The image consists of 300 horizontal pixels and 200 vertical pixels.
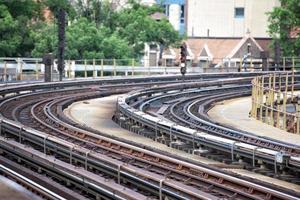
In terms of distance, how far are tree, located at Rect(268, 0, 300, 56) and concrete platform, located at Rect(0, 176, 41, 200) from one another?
54.9m

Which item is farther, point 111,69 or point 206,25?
point 206,25

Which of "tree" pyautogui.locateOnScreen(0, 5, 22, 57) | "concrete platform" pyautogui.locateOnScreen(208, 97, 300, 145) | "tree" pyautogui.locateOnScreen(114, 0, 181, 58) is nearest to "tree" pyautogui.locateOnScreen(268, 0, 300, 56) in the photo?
"tree" pyautogui.locateOnScreen(114, 0, 181, 58)

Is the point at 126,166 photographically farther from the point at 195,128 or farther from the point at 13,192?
the point at 195,128

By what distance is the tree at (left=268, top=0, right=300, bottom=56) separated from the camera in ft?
221

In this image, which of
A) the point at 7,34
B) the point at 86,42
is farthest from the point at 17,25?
the point at 86,42

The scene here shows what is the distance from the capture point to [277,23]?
68875 millimetres

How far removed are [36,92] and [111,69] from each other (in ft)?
60.8

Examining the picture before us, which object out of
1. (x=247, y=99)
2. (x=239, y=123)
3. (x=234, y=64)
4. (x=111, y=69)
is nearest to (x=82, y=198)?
(x=239, y=123)

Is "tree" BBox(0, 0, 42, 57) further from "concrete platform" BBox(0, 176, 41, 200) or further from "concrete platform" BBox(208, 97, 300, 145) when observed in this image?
"concrete platform" BBox(0, 176, 41, 200)

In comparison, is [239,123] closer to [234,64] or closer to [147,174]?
[147,174]

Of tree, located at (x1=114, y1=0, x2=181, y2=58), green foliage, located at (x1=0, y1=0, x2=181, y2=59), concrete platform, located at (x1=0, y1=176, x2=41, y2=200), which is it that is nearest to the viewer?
concrete platform, located at (x1=0, y1=176, x2=41, y2=200)

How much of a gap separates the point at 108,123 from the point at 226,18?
6578 centimetres

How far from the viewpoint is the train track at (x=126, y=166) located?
1239 cm

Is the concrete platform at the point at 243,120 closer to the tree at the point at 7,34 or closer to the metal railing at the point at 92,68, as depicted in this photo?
the metal railing at the point at 92,68
